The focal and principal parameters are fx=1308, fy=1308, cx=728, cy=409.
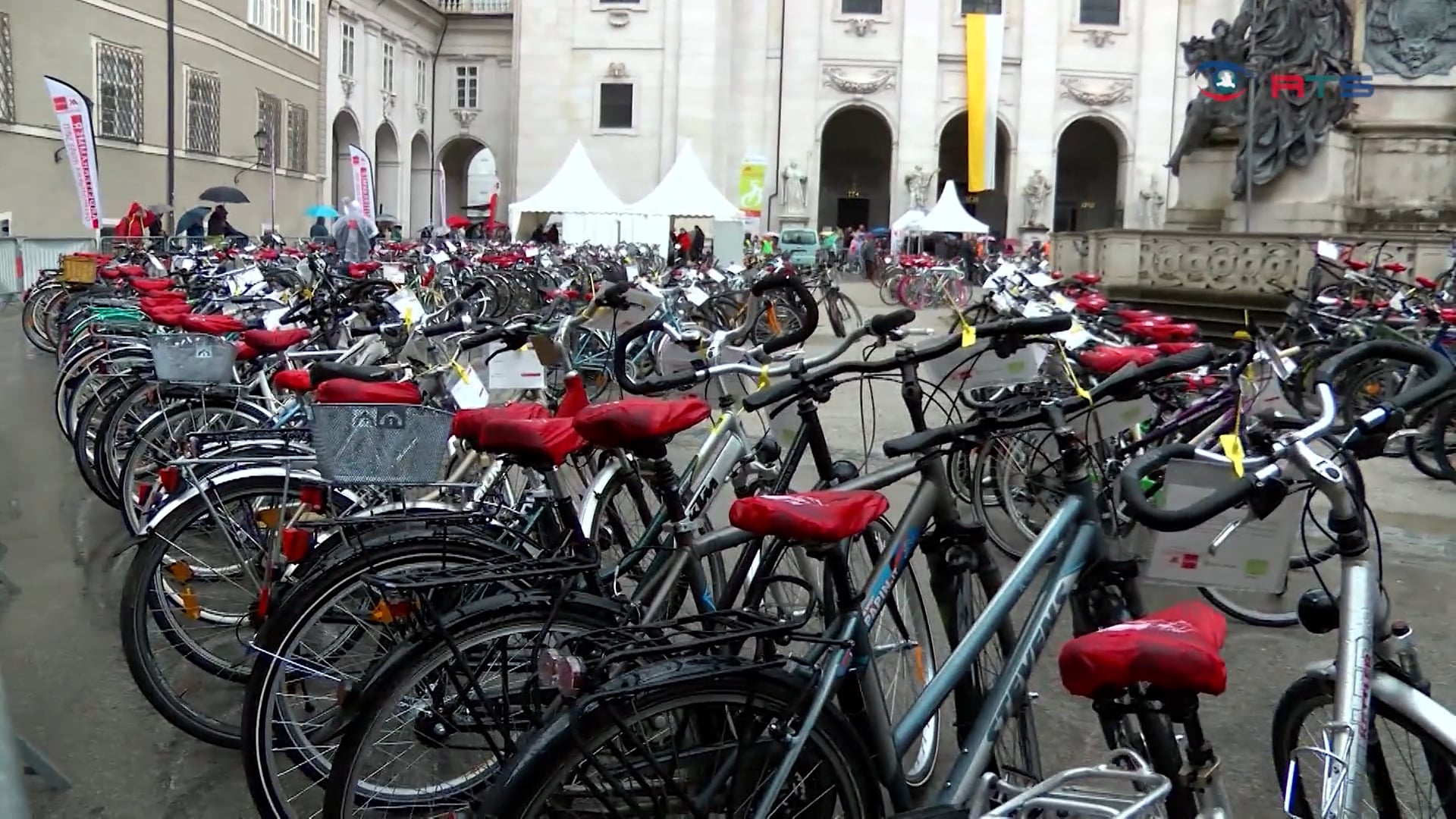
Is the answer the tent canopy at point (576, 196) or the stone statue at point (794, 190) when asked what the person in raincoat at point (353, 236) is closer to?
the tent canopy at point (576, 196)

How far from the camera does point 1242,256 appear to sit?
1243cm

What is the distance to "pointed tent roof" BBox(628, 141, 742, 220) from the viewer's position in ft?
82.0

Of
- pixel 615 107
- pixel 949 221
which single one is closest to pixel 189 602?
pixel 949 221

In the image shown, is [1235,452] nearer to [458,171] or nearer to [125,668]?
[125,668]

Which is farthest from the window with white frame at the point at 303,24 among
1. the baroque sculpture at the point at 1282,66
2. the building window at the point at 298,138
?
the baroque sculpture at the point at 1282,66

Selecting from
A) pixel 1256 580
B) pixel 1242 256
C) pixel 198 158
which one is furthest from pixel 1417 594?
pixel 198 158

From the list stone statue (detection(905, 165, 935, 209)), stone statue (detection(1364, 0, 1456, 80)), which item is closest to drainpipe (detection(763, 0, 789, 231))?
stone statue (detection(905, 165, 935, 209))

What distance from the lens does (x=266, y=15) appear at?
1281 inches

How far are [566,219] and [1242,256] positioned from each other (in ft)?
67.7

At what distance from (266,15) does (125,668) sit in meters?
31.6

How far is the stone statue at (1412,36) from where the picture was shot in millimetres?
13938

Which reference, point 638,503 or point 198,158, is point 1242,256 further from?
point 198,158

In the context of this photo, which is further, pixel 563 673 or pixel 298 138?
pixel 298 138

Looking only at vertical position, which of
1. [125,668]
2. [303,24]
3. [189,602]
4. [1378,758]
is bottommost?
[125,668]
